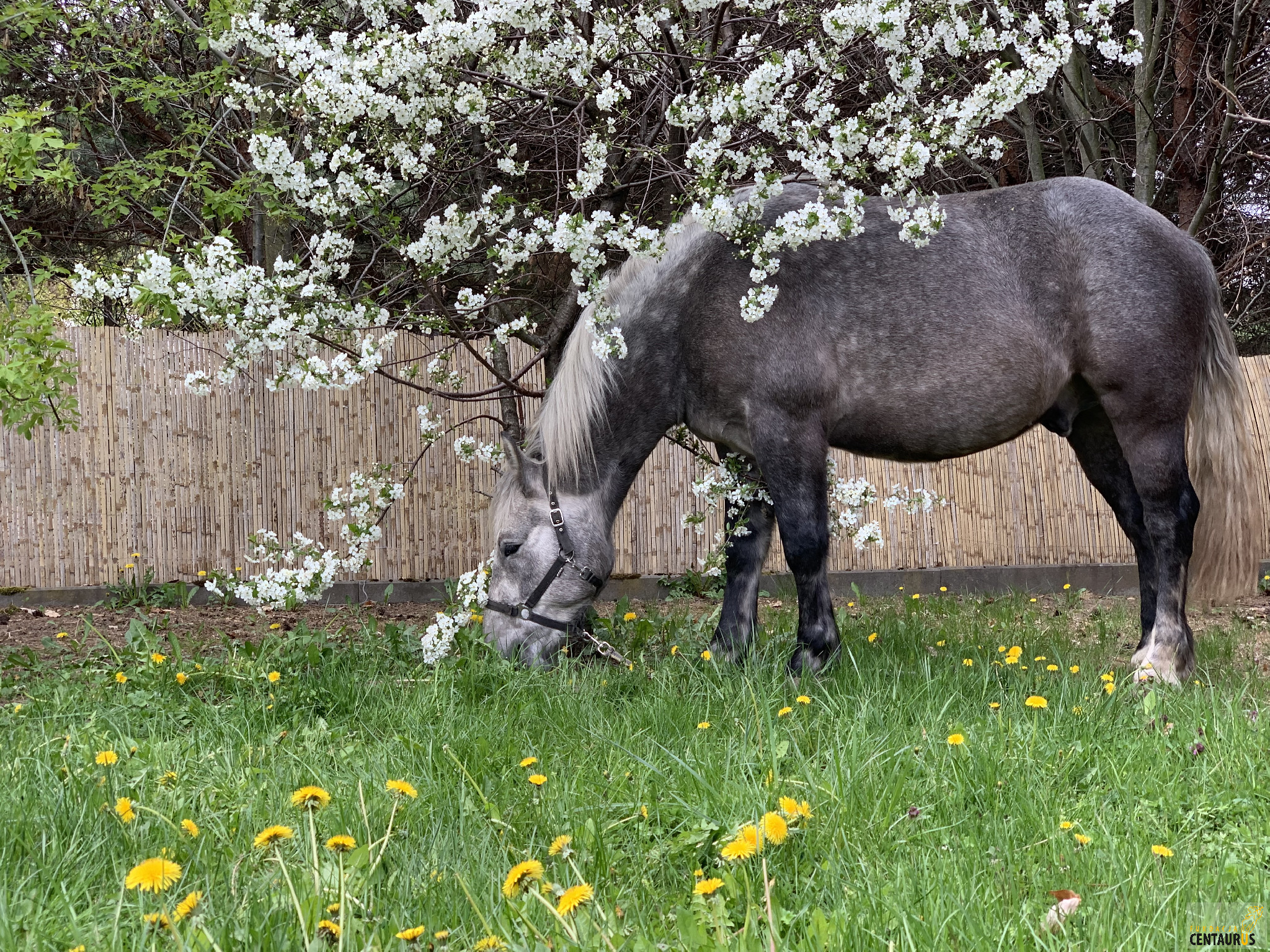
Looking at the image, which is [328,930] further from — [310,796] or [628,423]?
[628,423]

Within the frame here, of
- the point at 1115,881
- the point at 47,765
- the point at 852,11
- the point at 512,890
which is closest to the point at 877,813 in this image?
the point at 1115,881

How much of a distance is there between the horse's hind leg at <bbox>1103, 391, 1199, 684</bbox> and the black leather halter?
2056 millimetres

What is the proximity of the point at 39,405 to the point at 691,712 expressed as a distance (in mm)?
2369

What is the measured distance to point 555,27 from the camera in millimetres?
3664

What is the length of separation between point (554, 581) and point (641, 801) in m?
1.73

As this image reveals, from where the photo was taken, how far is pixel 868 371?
3.78 m

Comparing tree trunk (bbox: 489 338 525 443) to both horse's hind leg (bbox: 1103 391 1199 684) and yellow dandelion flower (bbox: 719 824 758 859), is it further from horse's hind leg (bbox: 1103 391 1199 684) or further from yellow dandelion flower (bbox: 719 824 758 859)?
yellow dandelion flower (bbox: 719 824 758 859)

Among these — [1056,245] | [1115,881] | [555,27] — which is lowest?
[1115,881]

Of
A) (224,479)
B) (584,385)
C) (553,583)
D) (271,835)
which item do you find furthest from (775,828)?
(224,479)

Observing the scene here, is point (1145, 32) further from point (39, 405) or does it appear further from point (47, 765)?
point (47, 765)

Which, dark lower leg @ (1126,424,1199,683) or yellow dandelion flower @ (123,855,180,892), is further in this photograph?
dark lower leg @ (1126,424,1199,683)

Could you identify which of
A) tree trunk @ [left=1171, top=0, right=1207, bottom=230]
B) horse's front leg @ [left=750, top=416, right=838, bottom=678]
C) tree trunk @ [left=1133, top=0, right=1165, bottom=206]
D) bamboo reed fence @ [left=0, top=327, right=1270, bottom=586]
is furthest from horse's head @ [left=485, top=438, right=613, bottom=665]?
tree trunk @ [left=1171, top=0, right=1207, bottom=230]

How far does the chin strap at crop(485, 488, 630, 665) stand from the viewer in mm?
3768

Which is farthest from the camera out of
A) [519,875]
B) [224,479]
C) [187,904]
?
[224,479]
